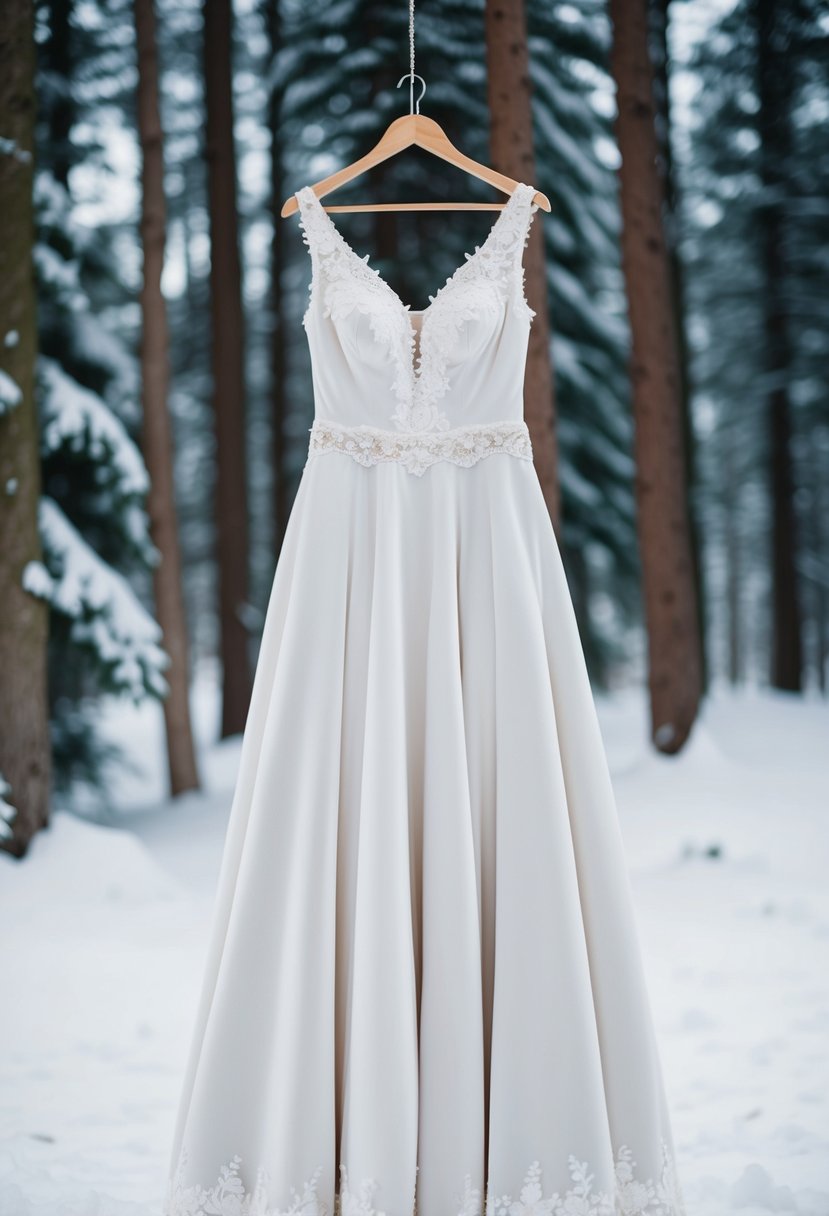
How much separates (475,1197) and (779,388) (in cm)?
1225

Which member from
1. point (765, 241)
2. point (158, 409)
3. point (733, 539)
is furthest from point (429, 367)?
point (733, 539)

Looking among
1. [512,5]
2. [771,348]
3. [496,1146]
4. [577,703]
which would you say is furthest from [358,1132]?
[771,348]

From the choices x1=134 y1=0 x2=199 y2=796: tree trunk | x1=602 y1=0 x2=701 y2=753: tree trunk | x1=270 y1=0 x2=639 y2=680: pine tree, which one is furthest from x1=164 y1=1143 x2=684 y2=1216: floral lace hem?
x1=270 y1=0 x2=639 y2=680: pine tree

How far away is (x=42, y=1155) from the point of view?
297cm

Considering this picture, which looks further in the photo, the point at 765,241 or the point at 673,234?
the point at 765,241

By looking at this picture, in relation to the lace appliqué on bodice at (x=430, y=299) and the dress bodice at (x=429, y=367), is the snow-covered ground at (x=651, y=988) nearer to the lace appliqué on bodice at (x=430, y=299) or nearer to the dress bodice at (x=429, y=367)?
the dress bodice at (x=429, y=367)

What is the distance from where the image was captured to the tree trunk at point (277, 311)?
34.6 ft

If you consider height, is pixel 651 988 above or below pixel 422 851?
below

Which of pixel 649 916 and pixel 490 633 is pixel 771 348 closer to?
pixel 649 916

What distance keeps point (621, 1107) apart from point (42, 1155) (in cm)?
186

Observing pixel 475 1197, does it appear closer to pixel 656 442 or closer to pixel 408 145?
pixel 408 145

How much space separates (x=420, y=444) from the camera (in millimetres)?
2400

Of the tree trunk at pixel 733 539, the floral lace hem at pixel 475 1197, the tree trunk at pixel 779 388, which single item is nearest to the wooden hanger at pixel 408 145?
the floral lace hem at pixel 475 1197

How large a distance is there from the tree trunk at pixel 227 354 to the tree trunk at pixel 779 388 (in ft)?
20.9
